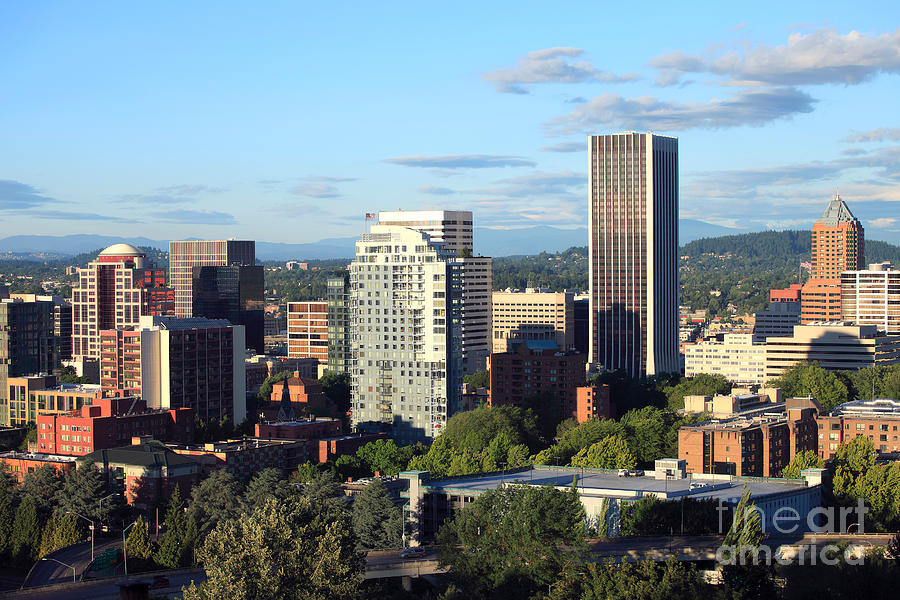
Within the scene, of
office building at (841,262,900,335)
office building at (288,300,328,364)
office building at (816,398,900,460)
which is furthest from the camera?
office building at (288,300,328,364)

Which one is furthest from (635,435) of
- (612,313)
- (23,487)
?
(612,313)

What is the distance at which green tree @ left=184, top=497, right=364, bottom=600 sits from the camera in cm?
5166

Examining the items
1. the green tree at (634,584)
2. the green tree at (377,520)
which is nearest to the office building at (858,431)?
the green tree at (377,520)

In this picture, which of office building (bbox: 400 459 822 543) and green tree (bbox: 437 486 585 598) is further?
office building (bbox: 400 459 822 543)

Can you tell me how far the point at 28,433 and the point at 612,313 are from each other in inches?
3717

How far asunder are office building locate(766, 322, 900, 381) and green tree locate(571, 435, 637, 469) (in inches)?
2597

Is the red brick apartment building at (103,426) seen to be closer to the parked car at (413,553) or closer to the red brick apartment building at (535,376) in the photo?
the red brick apartment building at (535,376)

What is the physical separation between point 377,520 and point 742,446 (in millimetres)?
33515

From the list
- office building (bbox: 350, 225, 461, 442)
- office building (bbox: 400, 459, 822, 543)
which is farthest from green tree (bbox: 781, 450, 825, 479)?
office building (bbox: 350, 225, 461, 442)

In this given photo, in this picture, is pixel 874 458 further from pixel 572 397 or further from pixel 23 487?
pixel 23 487

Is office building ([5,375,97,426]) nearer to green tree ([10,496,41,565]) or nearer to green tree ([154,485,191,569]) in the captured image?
green tree ([10,496,41,565])

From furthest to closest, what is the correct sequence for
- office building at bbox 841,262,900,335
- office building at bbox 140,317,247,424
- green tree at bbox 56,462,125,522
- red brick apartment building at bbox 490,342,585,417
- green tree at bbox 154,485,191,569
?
office building at bbox 841,262,900,335 → red brick apartment building at bbox 490,342,585,417 → office building at bbox 140,317,247,424 → green tree at bbox 56,462,125,522 → green tree at bbox 154,485,191,569

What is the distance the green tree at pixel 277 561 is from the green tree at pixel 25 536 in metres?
32.1

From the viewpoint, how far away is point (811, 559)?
56938 mm
